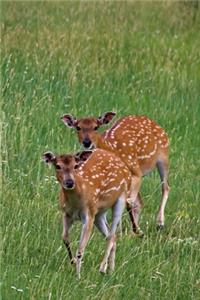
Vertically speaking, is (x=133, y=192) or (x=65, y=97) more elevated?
(x=65, y=97)

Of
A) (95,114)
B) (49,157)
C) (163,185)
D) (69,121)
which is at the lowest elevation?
(163,185)

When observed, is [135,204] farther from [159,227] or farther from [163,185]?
[163,185]

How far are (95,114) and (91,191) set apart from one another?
390 cm

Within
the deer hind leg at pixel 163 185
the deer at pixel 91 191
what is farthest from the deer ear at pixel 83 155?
the deer hind leg at pixel 163 185

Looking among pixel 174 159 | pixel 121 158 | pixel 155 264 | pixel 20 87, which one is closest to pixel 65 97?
pixel 20 87

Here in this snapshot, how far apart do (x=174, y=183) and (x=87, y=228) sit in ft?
8.37

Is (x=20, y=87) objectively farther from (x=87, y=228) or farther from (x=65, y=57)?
(x=87, y=228)

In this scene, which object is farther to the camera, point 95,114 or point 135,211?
point 95,114

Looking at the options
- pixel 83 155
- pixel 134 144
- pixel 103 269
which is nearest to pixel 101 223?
pixel 83 155

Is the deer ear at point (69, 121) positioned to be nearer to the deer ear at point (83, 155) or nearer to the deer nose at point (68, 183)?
the deer ear at point (83, 155)

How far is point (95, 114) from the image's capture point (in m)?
11.2

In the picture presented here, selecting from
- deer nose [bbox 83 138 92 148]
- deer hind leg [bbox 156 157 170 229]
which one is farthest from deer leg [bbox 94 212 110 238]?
deer nose [bbox 83 138 92 148]

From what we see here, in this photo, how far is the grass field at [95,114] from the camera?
22.9 feet

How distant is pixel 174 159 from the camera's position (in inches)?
408
